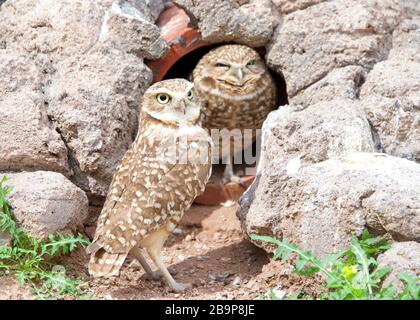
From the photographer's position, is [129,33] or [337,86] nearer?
[337,86]

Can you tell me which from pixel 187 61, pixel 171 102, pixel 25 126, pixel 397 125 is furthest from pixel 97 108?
pixel 397 125

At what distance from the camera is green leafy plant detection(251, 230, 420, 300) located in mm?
3723

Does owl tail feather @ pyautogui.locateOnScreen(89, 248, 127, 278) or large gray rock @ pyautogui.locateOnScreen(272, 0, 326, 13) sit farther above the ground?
large gray rock @ pyautogui.locateOnScreen(272, 0, 326, 13)

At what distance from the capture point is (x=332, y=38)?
212 inches

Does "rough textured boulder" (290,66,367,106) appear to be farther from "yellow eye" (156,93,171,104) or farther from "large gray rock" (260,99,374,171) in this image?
"yellow eye" (156,93,171,104)

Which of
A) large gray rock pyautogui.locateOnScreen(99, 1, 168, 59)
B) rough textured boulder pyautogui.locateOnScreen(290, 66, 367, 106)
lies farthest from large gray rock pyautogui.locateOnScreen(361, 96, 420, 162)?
large gray rock pyautogui.locateOnScreen(99, 1, 168, 59)

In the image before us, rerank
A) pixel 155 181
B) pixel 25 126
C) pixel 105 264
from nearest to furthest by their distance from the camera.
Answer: pixel 105 264, pixel 155 181, pixel 25 126

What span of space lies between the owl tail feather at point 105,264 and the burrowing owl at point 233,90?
1836mm

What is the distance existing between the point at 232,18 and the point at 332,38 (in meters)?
0.73

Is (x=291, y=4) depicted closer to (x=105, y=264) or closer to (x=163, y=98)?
(x=163, y=98)

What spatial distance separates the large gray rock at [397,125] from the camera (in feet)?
15.9

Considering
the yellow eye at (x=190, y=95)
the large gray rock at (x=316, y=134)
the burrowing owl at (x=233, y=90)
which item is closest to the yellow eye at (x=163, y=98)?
the yellow eye at (x=190, y=95)

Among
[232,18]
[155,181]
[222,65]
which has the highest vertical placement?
[232,18]

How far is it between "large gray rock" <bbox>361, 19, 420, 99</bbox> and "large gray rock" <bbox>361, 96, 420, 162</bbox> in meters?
0.09
